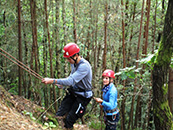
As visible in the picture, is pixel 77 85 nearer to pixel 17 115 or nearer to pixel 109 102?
pixel 109 102

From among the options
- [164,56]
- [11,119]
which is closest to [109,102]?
[164,56]

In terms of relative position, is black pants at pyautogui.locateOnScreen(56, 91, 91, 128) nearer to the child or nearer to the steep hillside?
the child

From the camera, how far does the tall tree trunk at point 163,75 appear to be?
118 inches

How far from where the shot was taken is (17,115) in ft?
14.3

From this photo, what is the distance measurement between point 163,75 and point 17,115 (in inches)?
134

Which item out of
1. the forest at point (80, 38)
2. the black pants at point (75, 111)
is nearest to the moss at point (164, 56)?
the forest at point (80, 38)

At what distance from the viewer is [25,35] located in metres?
6.98

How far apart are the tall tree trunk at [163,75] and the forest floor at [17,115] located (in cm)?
269

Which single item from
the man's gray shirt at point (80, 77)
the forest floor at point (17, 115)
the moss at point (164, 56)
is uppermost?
the moss at point (164, 56)

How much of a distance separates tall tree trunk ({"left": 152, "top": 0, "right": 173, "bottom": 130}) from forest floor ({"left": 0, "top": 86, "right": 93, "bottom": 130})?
2691 millimetres

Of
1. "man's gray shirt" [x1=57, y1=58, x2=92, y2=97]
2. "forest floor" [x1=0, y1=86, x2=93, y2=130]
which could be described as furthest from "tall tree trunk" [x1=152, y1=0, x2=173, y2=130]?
"forest floor" [x1=0, y1=86, x2=93, y2=130]

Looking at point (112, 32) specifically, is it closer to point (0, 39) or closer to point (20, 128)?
point (0, 39)

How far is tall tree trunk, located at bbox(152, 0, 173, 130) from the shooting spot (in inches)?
118

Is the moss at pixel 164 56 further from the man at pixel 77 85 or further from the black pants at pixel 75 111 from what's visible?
the black pants at pixel 75 111
